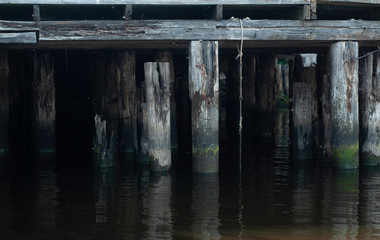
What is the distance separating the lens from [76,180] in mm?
11500

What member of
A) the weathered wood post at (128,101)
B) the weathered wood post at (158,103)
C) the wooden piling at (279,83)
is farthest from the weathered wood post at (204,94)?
the wooden piling at (279,83)

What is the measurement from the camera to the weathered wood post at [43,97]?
13.9 m

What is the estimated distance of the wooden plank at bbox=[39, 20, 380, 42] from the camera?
10.8m

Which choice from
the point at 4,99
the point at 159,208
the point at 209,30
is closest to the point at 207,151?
the point at 209,30

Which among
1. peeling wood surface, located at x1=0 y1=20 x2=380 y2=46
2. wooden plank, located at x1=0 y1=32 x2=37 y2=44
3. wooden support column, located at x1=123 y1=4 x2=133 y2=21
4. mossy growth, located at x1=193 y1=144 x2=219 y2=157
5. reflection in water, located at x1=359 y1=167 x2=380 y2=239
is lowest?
reflection in water, located at x1=359 y1=167 x2=380 y2=239

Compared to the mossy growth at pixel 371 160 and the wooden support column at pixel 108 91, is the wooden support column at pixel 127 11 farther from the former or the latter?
the mossy growth at pixel 371 160

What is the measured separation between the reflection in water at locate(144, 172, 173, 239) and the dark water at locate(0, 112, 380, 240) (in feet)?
0.04

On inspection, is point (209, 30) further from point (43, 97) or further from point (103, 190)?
point (43, 97)

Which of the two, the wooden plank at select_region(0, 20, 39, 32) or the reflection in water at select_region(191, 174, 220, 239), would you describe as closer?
the reflection in water at select_region(191, 174, 220, 239)

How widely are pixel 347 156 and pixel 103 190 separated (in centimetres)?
399

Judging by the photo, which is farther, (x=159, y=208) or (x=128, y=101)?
(x=128, y=101)

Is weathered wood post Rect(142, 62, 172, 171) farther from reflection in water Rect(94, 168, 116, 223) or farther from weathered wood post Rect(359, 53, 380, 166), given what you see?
weathered wood post Rect(359, 53, 380, 166)

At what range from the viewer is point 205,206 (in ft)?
30.9

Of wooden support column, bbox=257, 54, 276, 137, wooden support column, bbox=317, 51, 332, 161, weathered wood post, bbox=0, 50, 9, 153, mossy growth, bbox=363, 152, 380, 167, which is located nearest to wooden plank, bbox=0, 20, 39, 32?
weathered wood post, bbox=0, 50, 9, 153
